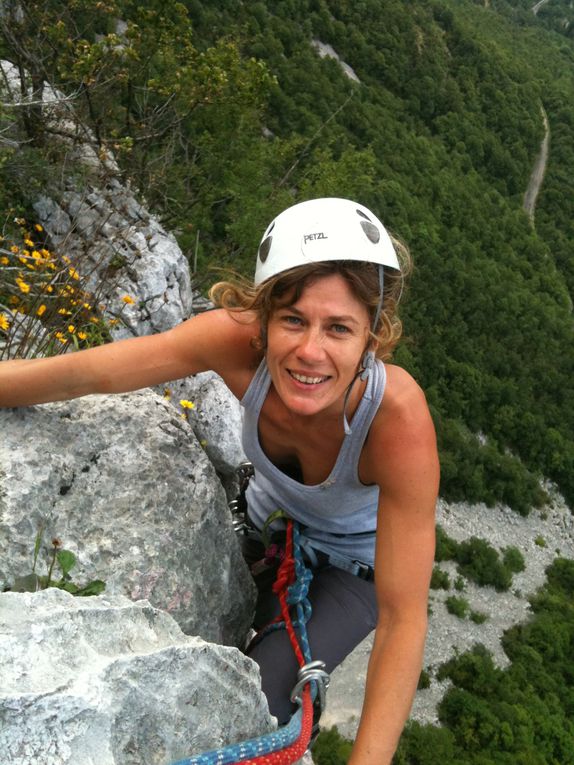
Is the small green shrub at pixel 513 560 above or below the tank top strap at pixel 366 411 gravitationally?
below

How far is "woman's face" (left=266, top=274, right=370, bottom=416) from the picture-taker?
2037 millimetres

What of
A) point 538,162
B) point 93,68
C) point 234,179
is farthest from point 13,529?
point 538,162

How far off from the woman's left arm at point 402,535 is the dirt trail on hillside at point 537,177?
291 feet

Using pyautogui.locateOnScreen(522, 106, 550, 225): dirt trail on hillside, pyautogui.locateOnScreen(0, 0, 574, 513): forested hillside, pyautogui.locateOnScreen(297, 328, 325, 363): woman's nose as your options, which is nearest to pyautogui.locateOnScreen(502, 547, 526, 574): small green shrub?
pyautogui.locateOnScreen(0, 0, 574, 513): forested hillside

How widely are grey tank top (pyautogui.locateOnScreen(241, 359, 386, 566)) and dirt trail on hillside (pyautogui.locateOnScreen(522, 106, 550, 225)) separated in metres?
88.4

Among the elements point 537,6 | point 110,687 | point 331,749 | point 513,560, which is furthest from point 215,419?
point 537,6

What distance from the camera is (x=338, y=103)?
60719 mm

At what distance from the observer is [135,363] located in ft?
7.65

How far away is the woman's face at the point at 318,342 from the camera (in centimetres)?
204

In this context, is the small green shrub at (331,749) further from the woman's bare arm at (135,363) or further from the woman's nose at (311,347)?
the woman's nose at (311,347)

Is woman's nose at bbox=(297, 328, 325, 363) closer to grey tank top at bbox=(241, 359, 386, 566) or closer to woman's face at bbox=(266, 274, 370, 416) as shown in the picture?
woman's face at bbox=(266, 274, 370, 416)

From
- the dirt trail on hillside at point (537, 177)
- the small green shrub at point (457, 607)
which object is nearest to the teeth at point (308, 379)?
the small green shrub at point (457, 607)

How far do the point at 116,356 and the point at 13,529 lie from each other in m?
0.72

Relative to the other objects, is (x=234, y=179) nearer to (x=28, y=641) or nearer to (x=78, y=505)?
(x=78, y=505)
